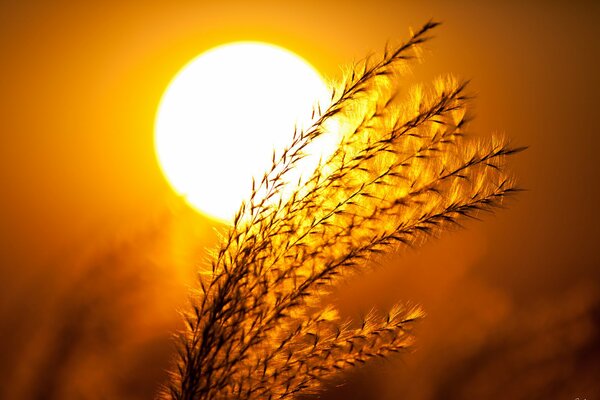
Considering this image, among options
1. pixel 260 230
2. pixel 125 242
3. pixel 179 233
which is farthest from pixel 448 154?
pixel 125 242

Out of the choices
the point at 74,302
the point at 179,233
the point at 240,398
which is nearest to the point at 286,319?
→ the point at 240,398

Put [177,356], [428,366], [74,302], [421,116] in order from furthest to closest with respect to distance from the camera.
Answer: [428,366], [74,302], [177,356], [421,116]

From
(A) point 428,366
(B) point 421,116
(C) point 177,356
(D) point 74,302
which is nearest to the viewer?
(B) point 421,116

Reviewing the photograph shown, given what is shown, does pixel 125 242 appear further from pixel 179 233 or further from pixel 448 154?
pixel 448 154

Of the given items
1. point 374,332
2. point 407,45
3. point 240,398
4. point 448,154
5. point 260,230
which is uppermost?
point 407,45

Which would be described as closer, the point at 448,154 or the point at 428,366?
the point at 448,154

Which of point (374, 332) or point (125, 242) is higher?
point (125, 242)
